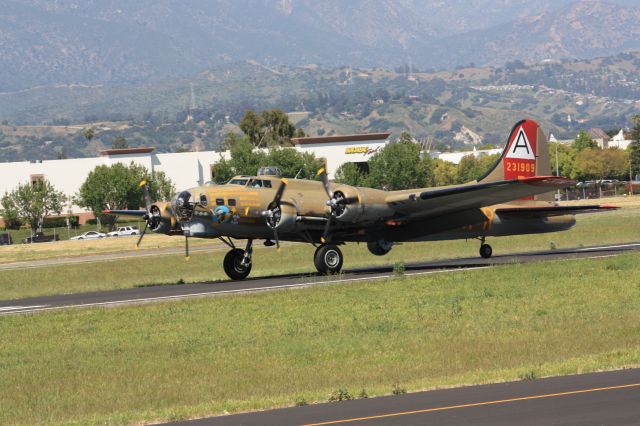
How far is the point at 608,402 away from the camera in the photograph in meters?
16.9

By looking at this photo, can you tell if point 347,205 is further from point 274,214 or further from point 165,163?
point 165,163

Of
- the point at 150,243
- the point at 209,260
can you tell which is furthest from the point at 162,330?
the point at 150,243

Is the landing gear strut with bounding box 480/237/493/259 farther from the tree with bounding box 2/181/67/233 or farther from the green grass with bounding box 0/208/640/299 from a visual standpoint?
the tree with bounding box 2/181/67/233

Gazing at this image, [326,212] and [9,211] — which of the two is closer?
[326,212]

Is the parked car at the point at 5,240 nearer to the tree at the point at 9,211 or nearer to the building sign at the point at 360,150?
the tree at the point at 9,211

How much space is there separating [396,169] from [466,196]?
111810 mm

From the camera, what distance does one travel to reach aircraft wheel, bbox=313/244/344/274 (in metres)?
42.1

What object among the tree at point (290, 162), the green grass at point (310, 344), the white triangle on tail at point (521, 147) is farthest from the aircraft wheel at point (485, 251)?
the tree at point (290, 162)

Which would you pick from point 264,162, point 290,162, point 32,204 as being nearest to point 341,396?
point 290,162

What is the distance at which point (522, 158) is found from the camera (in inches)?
1889

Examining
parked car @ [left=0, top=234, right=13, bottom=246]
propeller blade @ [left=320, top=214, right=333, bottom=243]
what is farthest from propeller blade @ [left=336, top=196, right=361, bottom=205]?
parked car @ [left=0, top=234, right=13, bottom=246]

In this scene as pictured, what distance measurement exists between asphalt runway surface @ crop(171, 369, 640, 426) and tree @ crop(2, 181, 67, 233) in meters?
129

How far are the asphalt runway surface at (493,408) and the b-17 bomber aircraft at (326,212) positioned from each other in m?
20.9

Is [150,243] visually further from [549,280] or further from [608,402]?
[608,402]
